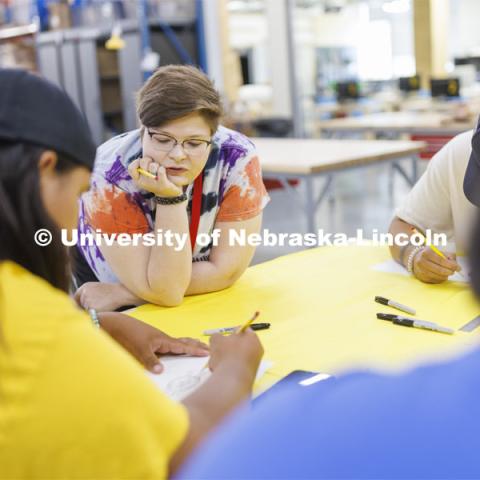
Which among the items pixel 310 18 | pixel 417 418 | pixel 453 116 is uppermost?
pixel 310 18

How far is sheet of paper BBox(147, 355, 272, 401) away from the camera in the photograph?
1.27 metres

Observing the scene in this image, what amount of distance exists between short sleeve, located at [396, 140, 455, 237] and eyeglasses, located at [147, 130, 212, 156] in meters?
0.69

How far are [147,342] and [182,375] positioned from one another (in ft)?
0.50

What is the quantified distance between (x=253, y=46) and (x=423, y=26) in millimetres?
3447

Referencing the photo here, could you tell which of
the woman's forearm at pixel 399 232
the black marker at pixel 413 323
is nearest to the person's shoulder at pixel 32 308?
the black marker at pixel 413 323

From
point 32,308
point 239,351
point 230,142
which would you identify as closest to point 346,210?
point 230,142

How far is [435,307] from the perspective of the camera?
170 cm

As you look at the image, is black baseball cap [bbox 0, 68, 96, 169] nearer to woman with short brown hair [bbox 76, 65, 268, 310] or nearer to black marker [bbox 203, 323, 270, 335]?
black marker [bbox 203, 323, 270, 335]

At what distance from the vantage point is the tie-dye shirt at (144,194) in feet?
6.38

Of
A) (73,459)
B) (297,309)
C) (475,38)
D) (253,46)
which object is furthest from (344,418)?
(475,38)

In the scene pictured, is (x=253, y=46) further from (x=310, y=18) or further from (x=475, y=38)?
(x=475, y=38)

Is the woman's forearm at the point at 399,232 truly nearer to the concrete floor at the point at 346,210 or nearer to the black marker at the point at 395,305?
the black marker at the point at 395,305

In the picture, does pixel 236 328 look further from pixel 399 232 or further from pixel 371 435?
pixel 371 435

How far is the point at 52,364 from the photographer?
0.73m
